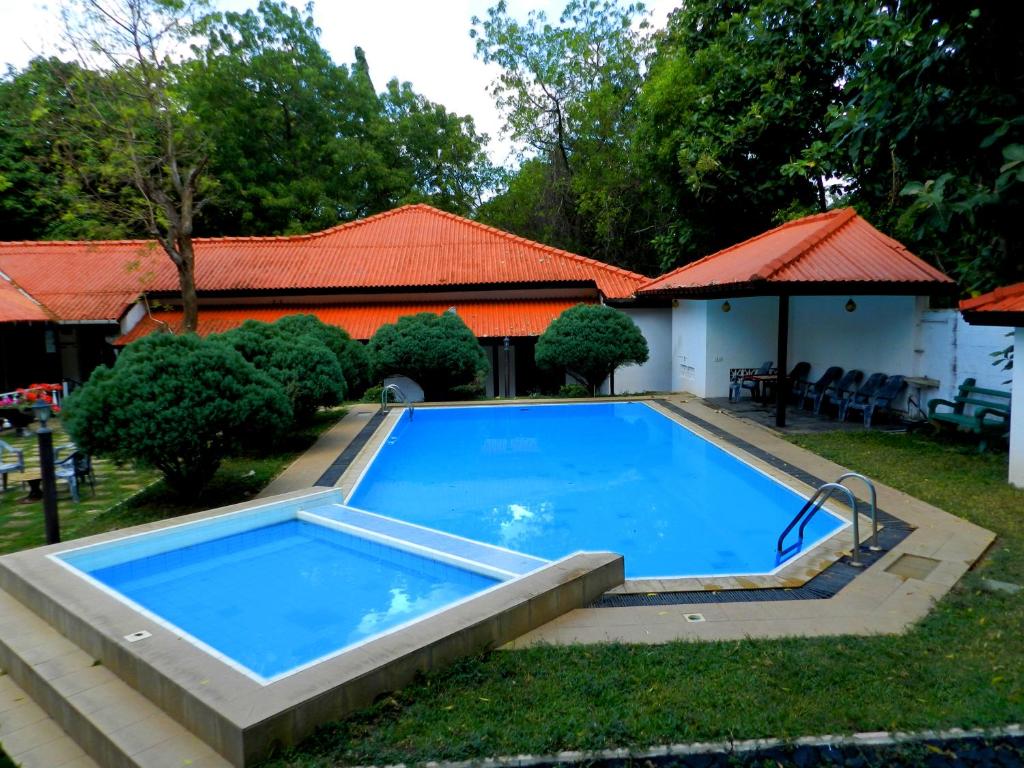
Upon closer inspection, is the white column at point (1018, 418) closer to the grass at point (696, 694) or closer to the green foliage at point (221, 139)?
the grass at point (696, 694)

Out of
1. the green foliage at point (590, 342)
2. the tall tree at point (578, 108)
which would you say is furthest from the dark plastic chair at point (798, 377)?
the tall tree at point (578, 108)

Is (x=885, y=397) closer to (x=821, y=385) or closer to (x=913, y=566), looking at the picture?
(x=821, y=385)

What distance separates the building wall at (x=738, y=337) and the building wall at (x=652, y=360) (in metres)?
3.58

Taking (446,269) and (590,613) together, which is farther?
(446,269)

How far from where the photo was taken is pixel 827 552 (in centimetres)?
665

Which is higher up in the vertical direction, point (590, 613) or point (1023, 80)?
point (1023, 80)

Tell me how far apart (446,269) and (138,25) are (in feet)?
34.9

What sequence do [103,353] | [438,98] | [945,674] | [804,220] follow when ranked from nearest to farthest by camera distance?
1. [945,674]
2. [804,220]
3. [103,353]
4. [438,98]

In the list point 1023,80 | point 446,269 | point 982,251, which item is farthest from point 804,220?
point 446,269

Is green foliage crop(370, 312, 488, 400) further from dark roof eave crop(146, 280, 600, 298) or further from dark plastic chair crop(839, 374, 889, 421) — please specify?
dark plastic chair crop(839, 374, 889, 421)

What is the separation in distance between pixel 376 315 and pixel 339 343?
253 inches

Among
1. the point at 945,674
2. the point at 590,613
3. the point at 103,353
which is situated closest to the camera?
the point at 945,674

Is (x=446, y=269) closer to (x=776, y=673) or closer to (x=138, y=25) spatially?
(x=138, y=25)

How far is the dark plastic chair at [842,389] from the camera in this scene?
46.1 feet
